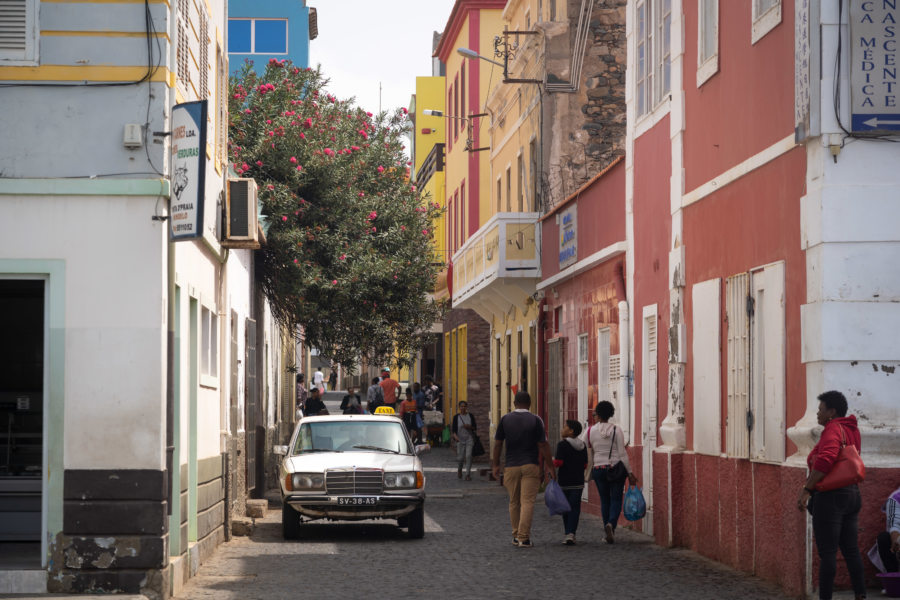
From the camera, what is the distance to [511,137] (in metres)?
33.9

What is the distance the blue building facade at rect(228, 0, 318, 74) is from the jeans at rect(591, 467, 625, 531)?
3586cm

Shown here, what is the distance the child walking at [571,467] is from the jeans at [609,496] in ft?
0.88

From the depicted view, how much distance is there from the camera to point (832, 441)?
11.2 metres

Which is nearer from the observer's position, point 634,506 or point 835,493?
point 835,493

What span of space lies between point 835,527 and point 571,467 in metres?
7.03

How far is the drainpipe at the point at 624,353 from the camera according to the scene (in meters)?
20.9

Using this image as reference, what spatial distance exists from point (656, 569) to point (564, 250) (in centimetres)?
1074

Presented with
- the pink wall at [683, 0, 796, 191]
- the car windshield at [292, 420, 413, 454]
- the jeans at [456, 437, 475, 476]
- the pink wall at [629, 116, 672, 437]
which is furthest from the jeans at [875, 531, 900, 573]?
the jeans at [456, 437, 475, 476]

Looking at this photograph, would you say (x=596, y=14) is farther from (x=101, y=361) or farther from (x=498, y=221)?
(x=101, y=361)

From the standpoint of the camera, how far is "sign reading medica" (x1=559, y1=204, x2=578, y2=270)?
24.4m

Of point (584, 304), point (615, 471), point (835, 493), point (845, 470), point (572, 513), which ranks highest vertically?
point (584, 304)

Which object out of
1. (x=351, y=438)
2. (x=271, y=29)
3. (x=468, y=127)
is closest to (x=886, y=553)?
(x=351, y=438)

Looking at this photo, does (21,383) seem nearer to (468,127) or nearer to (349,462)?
(349,462)

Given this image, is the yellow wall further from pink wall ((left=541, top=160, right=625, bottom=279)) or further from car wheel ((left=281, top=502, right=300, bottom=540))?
car wheel ((left=281, top=502, right=300, bottom=540))
